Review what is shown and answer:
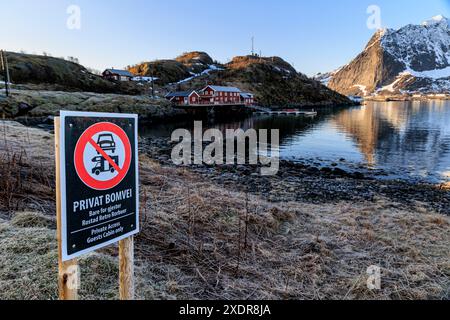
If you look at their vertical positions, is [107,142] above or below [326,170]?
above

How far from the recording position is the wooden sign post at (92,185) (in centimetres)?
240

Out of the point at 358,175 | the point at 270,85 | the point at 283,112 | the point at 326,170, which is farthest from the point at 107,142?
the point at 270,85

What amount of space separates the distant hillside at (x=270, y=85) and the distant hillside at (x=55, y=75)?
29502 millimetres

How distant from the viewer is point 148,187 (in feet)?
32.3

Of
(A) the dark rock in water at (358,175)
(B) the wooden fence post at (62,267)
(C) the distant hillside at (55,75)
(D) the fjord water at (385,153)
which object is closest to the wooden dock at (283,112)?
(C) the distant hillside at (55,75)

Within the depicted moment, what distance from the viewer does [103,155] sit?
8.71ft

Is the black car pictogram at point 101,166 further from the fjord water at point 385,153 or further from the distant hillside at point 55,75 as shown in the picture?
the distant hillside at point 55,75

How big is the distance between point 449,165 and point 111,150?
2584 centimetres

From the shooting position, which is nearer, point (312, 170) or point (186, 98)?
point (312, 170)

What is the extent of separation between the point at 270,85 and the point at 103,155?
128 metres

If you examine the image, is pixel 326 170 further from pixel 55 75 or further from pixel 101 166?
pixel 55 75

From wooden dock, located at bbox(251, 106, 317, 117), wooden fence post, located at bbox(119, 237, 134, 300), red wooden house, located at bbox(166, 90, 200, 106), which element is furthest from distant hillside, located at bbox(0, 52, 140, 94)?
wooden fence post, located at bbox(119, 237, 134, 300)

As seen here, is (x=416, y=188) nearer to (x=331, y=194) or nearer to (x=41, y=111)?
(x=331, y=194)

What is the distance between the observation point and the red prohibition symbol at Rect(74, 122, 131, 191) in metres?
2.50
